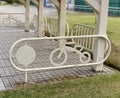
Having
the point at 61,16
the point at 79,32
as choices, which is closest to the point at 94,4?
the point at 61,16

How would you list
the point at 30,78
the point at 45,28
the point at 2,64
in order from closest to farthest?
the point at 30,78 < the point at 2,64 < the point at 45,28

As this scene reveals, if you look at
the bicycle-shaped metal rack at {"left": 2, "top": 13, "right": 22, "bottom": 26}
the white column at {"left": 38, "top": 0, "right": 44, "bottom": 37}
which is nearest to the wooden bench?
the white column at {"left": 38, "top": 0, "right": 44, "bottom": 37}

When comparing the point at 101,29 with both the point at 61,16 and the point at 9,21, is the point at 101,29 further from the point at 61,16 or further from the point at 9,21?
the point at 9,21

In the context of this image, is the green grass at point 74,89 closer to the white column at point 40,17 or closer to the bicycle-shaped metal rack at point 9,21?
the white column at point 40,17

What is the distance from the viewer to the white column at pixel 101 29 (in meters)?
5.51

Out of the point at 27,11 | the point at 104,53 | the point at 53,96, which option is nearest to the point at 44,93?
the point at 53,96

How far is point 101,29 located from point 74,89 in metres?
1.61

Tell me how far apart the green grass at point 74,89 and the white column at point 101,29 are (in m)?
0.59

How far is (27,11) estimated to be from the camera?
12.1 metres

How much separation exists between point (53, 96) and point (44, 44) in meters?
4.66

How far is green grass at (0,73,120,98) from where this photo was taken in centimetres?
443

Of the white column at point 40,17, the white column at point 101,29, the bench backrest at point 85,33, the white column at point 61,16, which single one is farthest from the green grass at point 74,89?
the white column at point 40,17

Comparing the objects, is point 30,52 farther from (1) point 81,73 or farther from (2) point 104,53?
(2) point 104,53

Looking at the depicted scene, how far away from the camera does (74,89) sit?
471 centimetres
